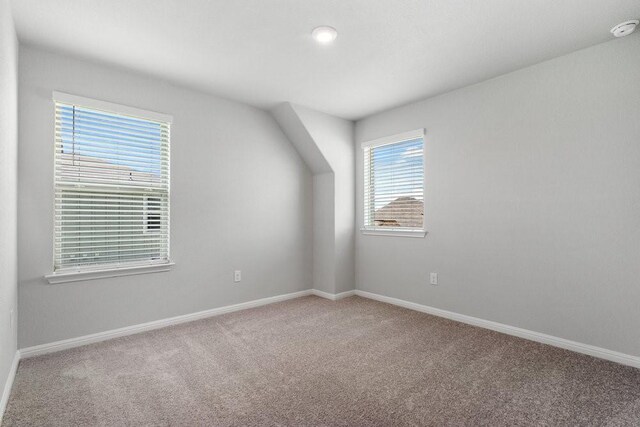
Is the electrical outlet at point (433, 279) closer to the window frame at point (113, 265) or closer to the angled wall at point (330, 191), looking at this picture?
the angled wall at point (330, 191)

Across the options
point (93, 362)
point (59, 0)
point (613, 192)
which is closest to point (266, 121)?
point (59, 0)

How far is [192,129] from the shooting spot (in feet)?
11.0

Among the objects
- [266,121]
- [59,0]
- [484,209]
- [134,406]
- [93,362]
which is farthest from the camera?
[266,121]

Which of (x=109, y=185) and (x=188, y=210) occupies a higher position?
(x=109, y=185)

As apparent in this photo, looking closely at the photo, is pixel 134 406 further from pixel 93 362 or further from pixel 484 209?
Answer: pixel 484 209

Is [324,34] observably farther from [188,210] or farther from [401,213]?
[401,213]

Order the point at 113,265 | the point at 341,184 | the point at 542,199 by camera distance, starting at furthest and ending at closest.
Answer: the point at 341,184 → the point at 113,265 → the point at 542,199

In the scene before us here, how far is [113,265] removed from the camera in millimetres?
2883

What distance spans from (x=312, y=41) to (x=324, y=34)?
0.52 feet

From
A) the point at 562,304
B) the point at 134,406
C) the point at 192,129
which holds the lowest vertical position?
the point at 134,406

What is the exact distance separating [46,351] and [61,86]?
2.12 m

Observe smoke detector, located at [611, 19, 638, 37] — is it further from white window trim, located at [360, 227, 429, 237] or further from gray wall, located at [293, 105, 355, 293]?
gray wall, located at [293, 105, 355, 293]

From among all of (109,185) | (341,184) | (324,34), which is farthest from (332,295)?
(324,34)

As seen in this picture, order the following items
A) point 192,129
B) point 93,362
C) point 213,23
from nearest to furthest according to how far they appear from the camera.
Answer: point 213,23 → point 93,362 → point 192,129
